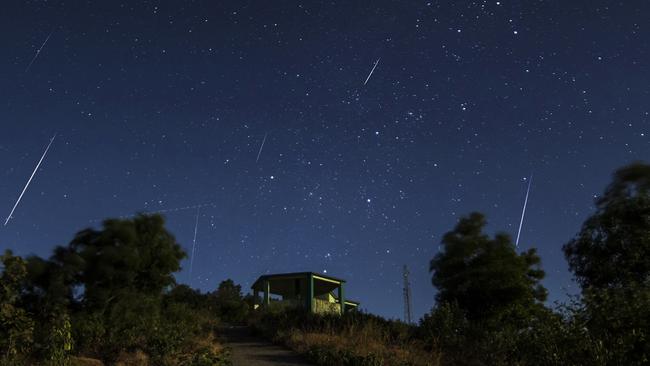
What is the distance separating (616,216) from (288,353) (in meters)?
17.1

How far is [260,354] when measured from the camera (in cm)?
1337

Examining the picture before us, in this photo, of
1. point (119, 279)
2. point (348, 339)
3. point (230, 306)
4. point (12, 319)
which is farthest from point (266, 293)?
point (12, 319)

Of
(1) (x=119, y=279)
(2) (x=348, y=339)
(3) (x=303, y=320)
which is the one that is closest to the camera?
(2) (x=348, y=339)

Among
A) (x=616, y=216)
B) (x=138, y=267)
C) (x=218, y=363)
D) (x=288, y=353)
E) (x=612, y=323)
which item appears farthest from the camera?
(x=616, y=216)

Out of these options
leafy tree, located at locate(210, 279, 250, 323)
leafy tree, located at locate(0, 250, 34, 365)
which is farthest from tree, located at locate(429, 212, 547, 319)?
leafy tree, located at locate(0, 250, 34, 365)

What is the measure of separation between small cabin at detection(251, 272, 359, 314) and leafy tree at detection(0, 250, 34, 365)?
19796mm

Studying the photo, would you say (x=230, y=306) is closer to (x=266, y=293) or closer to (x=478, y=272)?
(x=266, y=293)

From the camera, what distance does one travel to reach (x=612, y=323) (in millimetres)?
8688

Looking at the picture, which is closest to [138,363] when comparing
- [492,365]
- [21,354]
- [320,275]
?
[21,354]

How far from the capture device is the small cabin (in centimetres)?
3177

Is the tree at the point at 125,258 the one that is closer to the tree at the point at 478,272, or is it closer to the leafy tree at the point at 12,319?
the leafy tree at the point at 12,319

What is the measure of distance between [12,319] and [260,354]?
5.74 metres

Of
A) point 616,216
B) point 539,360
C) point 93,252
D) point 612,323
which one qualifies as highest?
point 616,216

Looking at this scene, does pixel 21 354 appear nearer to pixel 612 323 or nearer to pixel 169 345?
pixel 169 345
